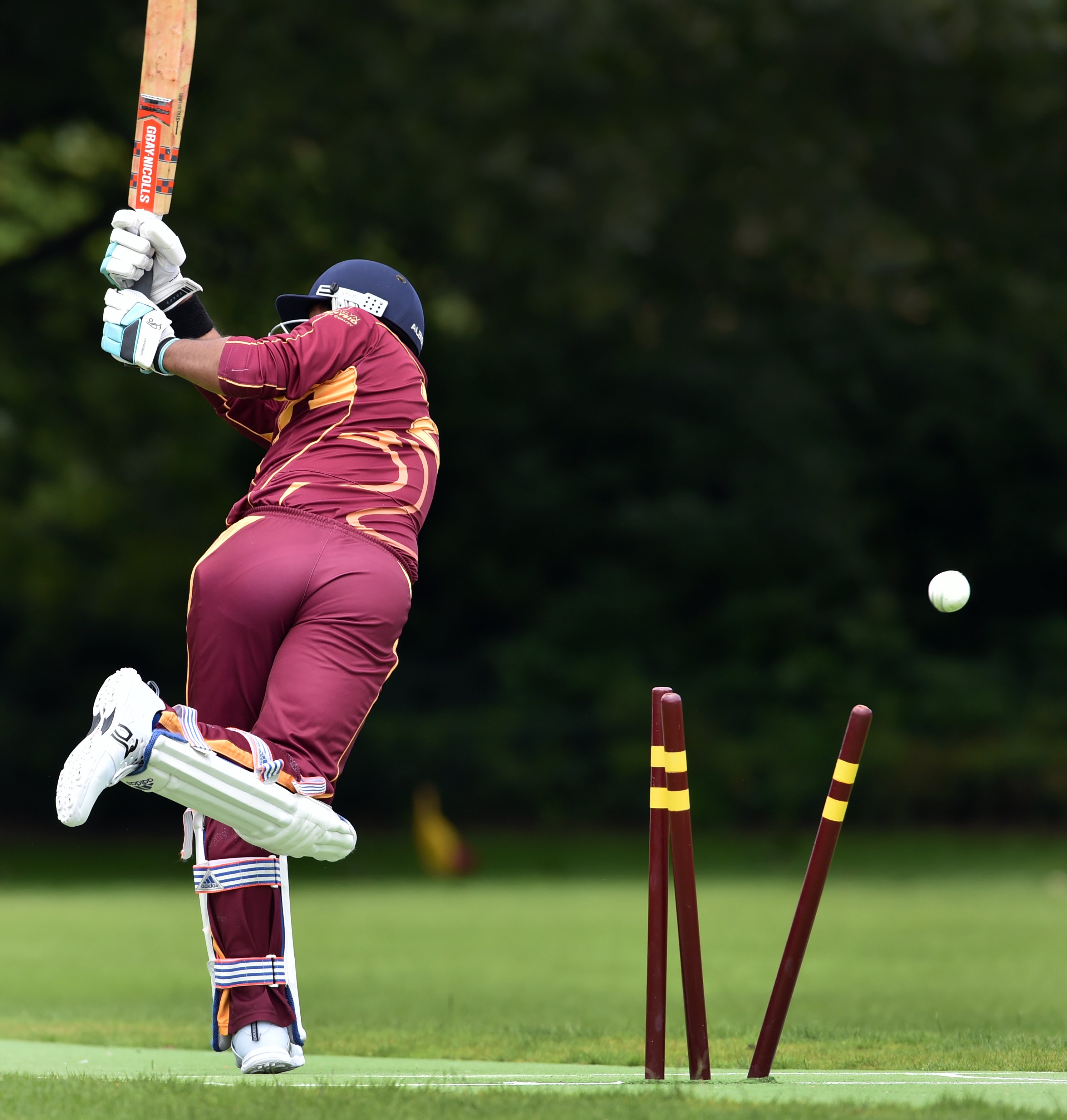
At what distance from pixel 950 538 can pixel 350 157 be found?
9443mm

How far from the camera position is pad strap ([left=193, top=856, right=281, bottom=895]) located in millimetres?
4684

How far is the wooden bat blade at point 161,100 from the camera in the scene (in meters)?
5.07

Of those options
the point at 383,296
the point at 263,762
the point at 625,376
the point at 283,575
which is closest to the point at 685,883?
the point at 263,762

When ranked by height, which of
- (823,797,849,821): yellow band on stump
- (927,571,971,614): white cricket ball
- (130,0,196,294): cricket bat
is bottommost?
(823,797,849,821): yellow band on stump

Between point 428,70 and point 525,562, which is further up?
point 428,70

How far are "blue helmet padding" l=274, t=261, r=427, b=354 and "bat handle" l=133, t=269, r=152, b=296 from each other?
35cm

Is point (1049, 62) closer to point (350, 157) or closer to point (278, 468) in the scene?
point (350, 157)

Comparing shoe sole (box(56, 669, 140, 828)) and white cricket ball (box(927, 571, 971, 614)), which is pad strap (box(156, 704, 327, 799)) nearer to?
shoe sole (box(56, 669, 140, 828))

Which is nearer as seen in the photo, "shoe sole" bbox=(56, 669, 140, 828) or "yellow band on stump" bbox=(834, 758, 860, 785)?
"shoe sole" bbox=(56, 669, 140, 828)

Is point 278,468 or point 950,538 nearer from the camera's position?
point 278,468

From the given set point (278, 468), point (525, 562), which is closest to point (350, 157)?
point (525, 562)

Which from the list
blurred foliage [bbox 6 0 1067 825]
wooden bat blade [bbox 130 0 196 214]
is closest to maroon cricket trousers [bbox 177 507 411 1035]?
wooden bat blade [bbox 130 0 196 214]

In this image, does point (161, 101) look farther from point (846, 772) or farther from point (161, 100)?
point (846, 772)

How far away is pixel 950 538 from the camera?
2403cm
